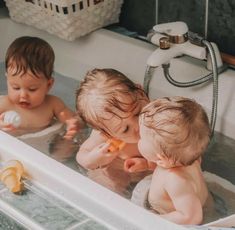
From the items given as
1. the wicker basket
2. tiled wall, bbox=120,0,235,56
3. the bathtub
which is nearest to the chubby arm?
the bathtub

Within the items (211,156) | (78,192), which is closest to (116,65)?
(211,156)

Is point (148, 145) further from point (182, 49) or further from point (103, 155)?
point (182, 49)

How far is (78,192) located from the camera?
1.46 m

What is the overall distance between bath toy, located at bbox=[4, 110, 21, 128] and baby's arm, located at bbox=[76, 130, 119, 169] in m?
0.30

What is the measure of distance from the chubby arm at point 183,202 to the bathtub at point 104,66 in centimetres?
16

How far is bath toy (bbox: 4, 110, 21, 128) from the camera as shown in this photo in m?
2.18

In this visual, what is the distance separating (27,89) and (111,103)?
45 cm

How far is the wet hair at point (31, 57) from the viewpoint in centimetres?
216

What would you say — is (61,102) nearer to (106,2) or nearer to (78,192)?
(106,2)

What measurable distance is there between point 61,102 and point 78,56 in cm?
37

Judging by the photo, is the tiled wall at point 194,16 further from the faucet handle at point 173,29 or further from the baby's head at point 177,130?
the baby's head at point 177,130

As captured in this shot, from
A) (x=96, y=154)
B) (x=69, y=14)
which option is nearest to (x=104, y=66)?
(x=69, y=14)

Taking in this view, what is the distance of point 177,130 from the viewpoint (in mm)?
1562

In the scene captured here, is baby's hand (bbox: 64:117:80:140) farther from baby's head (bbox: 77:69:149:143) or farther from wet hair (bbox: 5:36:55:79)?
baby's head (bbox: 77:69:149:143)
